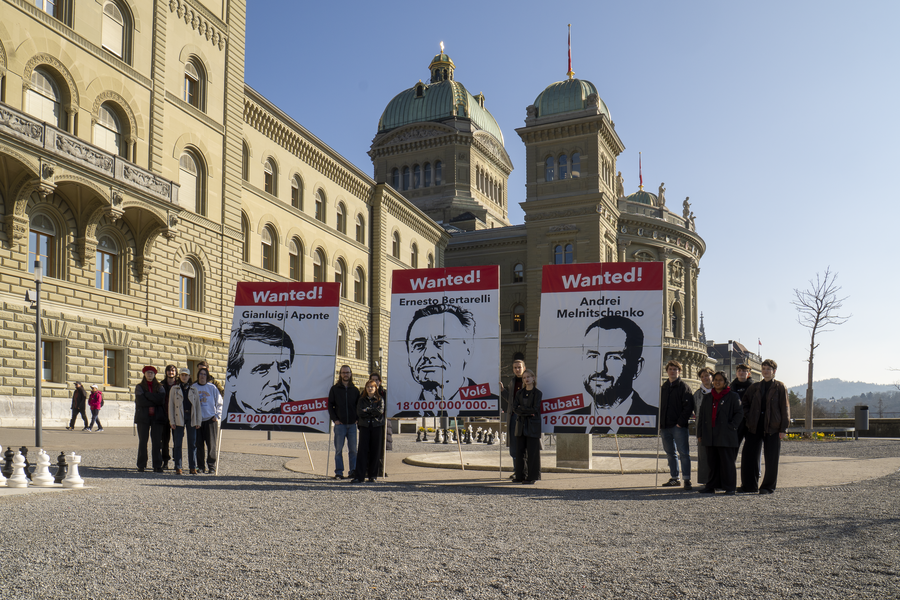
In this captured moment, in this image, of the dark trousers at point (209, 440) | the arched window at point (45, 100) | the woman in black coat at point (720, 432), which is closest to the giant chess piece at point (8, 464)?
the dark trousers at point (209, 440)

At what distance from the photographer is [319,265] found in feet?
155

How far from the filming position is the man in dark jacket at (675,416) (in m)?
11.7

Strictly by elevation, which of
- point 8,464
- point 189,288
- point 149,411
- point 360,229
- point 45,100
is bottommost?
point 8,464

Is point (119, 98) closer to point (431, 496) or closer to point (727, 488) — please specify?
point (431, 496)

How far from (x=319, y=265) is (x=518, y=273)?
26369 mm

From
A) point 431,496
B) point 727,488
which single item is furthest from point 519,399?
point 727,488

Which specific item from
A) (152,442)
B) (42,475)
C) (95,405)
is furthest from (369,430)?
(95,405)

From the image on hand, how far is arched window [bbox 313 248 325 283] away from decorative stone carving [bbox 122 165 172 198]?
18217mm

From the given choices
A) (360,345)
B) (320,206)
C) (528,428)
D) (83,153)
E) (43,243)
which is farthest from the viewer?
(360,345)

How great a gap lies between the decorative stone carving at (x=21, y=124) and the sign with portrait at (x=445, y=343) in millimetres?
14937

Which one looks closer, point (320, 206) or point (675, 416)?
point (675, 416)

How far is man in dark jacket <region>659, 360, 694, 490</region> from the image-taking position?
11.7m

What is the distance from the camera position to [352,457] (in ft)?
42.3

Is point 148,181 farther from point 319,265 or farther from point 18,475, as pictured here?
point 319,265
